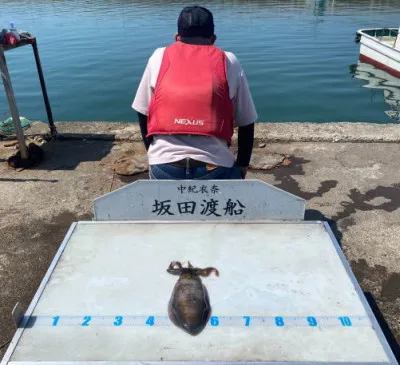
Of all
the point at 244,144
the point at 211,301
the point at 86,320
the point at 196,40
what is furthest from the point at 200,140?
the point at 86,320

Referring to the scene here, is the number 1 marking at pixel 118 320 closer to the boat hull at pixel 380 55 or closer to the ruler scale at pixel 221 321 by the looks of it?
the ruler scale at pixel 221 321

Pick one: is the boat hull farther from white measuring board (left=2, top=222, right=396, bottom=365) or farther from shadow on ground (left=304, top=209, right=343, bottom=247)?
white measuring board (left=2, top=222, right=396, bottom=365)

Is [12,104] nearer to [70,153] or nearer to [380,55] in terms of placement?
[70,153]

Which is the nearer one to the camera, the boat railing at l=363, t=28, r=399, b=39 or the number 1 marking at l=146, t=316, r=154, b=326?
the number 1 marking at l=146, t=316, r=154, b=326

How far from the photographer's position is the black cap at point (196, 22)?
2.62 metres

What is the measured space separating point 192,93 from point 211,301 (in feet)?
4.39

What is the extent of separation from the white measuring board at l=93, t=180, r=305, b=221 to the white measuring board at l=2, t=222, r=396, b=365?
0.10m

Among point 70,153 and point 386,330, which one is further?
point 70,153

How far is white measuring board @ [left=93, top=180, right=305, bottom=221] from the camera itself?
Answer: 2.68 metres

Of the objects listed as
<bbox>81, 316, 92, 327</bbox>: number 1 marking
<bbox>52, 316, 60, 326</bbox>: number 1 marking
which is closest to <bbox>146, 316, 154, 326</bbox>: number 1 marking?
<bbox>81, 316, 92, 327</bbox>: number 1 marking

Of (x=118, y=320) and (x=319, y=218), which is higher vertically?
(x=118, y=320)

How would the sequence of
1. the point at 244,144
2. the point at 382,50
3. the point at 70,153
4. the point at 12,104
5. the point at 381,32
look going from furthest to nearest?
the point at 381,32
the point at 382,50
the point at 70,153
the point at 12,104
the point at 244,144

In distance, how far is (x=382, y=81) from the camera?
1695 centimetres

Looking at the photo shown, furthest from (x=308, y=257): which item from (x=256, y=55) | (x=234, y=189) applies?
(x=256, y=55)
